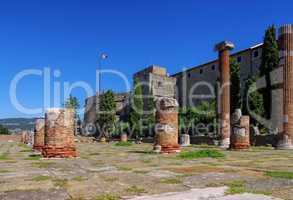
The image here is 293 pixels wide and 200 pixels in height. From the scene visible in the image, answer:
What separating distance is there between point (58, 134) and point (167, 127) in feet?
14.9

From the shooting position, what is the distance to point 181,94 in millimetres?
73688

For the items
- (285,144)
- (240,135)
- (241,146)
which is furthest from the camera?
(285,144)

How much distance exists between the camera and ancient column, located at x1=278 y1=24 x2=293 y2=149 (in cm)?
2256

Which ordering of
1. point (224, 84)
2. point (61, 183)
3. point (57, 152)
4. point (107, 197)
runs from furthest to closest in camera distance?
point (224, 84)
point (57, 152)
point (61, 183)
point (107, 197)

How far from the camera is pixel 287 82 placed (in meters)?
23.0

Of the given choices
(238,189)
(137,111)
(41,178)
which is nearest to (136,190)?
(238,189)

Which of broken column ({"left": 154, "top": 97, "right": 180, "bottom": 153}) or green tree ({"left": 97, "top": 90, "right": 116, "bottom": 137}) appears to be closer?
broken column ({"left": 154, "top": 97, "right": 180, "bottom": 153})

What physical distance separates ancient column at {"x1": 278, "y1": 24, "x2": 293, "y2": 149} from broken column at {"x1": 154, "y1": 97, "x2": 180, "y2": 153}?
27.2ft

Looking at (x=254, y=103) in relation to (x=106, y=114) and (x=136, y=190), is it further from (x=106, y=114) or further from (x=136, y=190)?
(x=136, y=190)

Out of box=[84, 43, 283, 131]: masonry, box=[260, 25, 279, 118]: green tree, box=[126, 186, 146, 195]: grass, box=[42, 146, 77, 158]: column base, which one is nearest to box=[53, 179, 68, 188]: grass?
box=[126, 186, 146, 195]: grass

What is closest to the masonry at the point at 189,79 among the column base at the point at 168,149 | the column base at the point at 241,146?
the column base at the point at 241,146

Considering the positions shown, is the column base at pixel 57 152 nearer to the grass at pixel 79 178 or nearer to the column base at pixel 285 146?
the grass at pixel 79 178

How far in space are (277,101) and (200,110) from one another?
27.9 ft

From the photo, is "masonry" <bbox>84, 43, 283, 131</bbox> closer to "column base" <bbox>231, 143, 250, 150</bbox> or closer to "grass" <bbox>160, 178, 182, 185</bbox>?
"column base" <bbox>231, 143, 250, 150</bbox>
